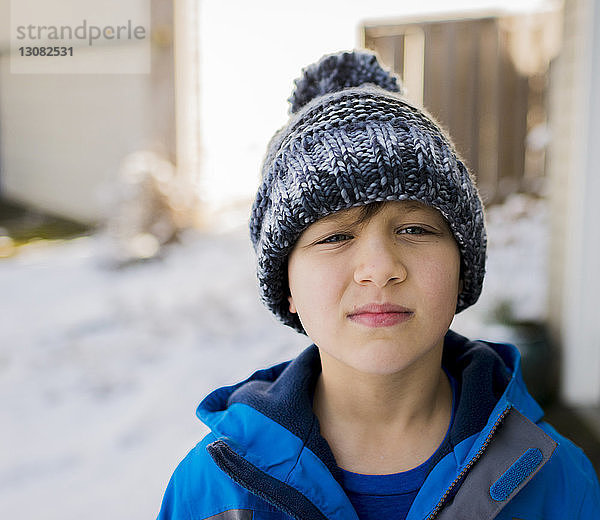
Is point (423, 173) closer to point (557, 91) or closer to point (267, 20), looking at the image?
point (557, 91)

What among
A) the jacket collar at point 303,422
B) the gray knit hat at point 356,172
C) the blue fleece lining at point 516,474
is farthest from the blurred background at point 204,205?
the blue fleece lining at point 516,474

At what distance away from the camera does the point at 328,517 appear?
112cm

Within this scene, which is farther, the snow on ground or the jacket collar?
the snow on ground

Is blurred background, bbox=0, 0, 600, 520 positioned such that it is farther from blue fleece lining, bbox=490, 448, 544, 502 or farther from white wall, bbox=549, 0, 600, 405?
blue fleece lining, bbox=490, 448, 544, 502

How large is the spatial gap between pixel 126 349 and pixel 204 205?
139cm

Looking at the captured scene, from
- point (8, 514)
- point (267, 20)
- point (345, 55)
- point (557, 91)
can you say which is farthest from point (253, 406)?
point (267, 20)

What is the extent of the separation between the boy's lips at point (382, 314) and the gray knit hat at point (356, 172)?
0.17 meters

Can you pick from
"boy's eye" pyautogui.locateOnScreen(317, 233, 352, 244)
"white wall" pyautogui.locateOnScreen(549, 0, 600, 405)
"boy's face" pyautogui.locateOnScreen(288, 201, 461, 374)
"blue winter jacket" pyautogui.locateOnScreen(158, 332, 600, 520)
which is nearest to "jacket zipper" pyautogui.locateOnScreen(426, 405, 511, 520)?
"blue winter jacket" pyautogui.locateOnScreen(158, 332, 600, 520)

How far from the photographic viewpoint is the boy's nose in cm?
111

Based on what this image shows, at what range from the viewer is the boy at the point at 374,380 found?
1.13m

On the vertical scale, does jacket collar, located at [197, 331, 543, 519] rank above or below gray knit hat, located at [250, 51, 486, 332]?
below

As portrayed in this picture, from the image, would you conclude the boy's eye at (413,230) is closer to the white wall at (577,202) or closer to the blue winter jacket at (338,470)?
the blue winter jacket at (338,470)

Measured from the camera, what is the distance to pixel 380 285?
1112 millimetres

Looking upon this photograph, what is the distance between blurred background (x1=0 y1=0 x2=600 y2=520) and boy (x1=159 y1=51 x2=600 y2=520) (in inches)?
81.9
